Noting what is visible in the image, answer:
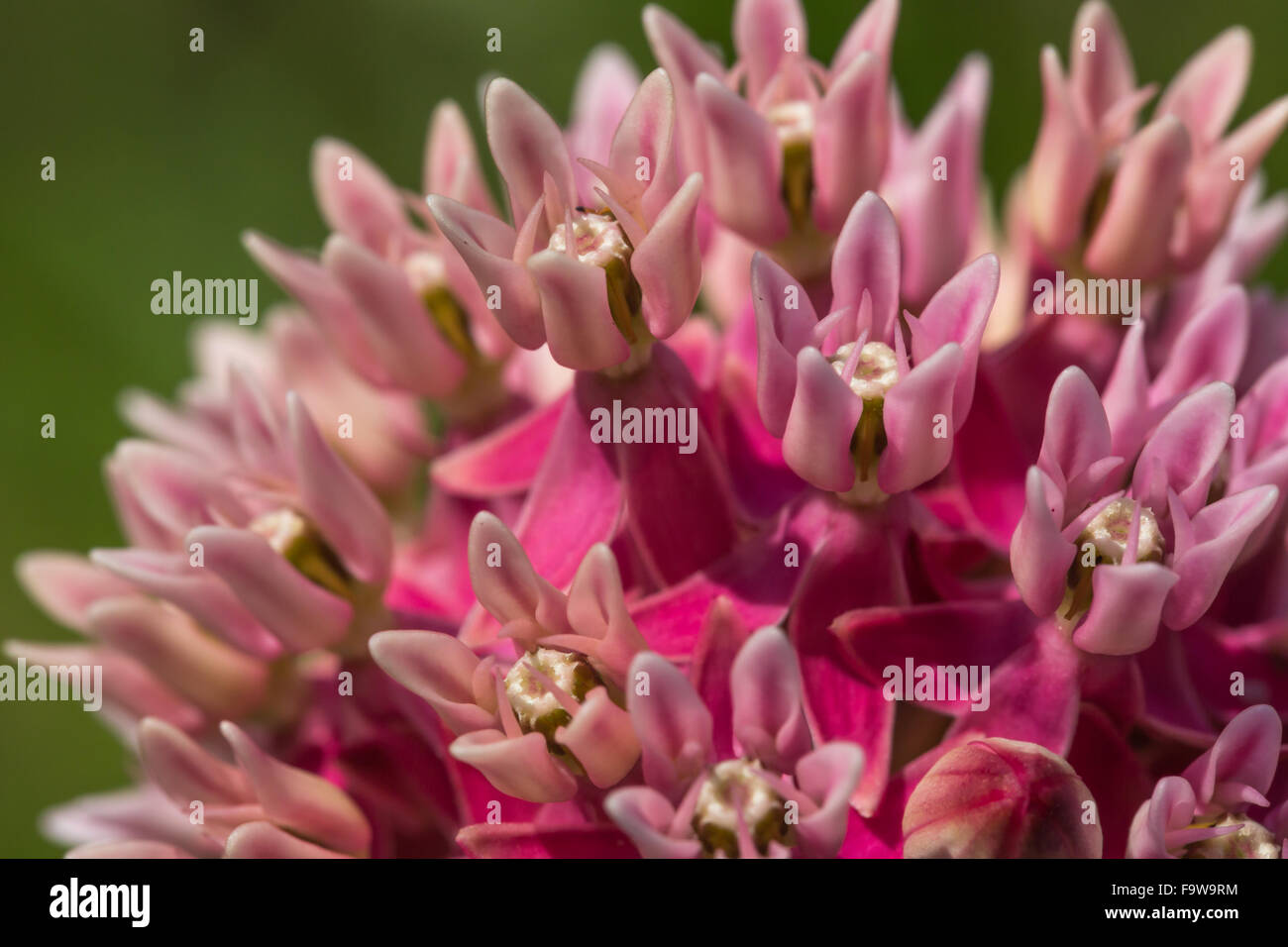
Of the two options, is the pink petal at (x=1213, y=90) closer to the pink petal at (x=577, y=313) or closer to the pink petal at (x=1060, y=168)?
the pink petal at (x=1060, y=168)

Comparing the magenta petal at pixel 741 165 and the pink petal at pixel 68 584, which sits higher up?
the magenta petal at pixel 741 165

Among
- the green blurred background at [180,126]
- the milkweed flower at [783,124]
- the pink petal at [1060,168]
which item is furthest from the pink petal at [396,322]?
the green blurred background at [180,126]

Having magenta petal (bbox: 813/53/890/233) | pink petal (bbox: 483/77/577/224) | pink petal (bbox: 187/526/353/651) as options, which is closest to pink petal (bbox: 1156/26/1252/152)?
magenta petal (bbox: 813/53/890/233)

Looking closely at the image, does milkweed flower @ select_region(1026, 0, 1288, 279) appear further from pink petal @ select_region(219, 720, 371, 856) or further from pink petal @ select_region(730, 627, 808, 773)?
pink petal @ select_region(219, 720, 371, 856)

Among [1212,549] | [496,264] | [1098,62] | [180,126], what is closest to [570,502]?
[496,264]

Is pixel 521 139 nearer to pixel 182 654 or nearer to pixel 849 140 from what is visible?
pixel 849 140
